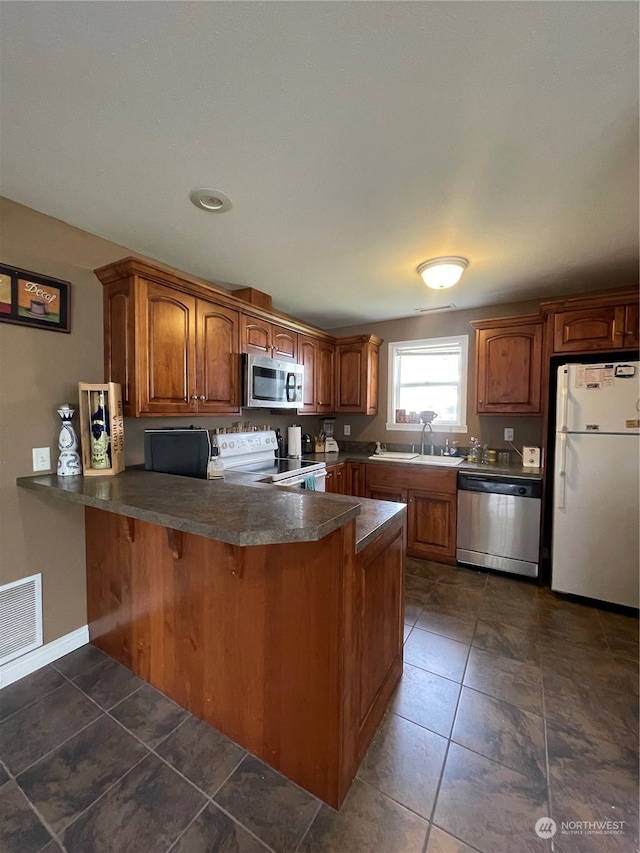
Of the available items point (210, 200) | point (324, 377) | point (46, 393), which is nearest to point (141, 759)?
point (46, 393)

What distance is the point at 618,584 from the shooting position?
242 centimetres

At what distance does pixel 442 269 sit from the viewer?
2439mm

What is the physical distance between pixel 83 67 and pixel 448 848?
9.07ft

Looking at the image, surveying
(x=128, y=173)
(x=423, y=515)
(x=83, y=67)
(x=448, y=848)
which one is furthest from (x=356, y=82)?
(x=423, y=515)

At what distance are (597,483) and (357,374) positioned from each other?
2.40 m

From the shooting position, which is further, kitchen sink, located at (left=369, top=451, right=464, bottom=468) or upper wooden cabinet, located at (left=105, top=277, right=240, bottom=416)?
kitchen sink, located at (left=369, top=451, right=464, bottom=468)

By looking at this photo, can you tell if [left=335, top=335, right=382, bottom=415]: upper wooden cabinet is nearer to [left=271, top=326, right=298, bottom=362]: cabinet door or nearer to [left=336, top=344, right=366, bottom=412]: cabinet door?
[left=336, top=344, right=366, bottom=412]: cabinet door

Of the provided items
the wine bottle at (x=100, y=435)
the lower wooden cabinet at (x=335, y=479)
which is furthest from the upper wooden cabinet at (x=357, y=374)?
the wine bottle at (x=100, y=435)

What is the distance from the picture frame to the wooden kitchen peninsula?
34.6 inches

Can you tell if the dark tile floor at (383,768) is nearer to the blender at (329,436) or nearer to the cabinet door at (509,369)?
the cabinet door at (509,369)

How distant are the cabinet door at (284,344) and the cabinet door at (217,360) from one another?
476 millimetres

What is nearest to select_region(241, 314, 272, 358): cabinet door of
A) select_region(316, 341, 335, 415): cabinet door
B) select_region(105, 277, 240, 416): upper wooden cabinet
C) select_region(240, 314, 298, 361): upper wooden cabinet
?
select_region(240, 314, 298, 361): upper wooden cabinet

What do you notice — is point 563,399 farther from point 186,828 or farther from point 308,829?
point 186,828

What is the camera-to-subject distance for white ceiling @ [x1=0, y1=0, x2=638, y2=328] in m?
0.99
